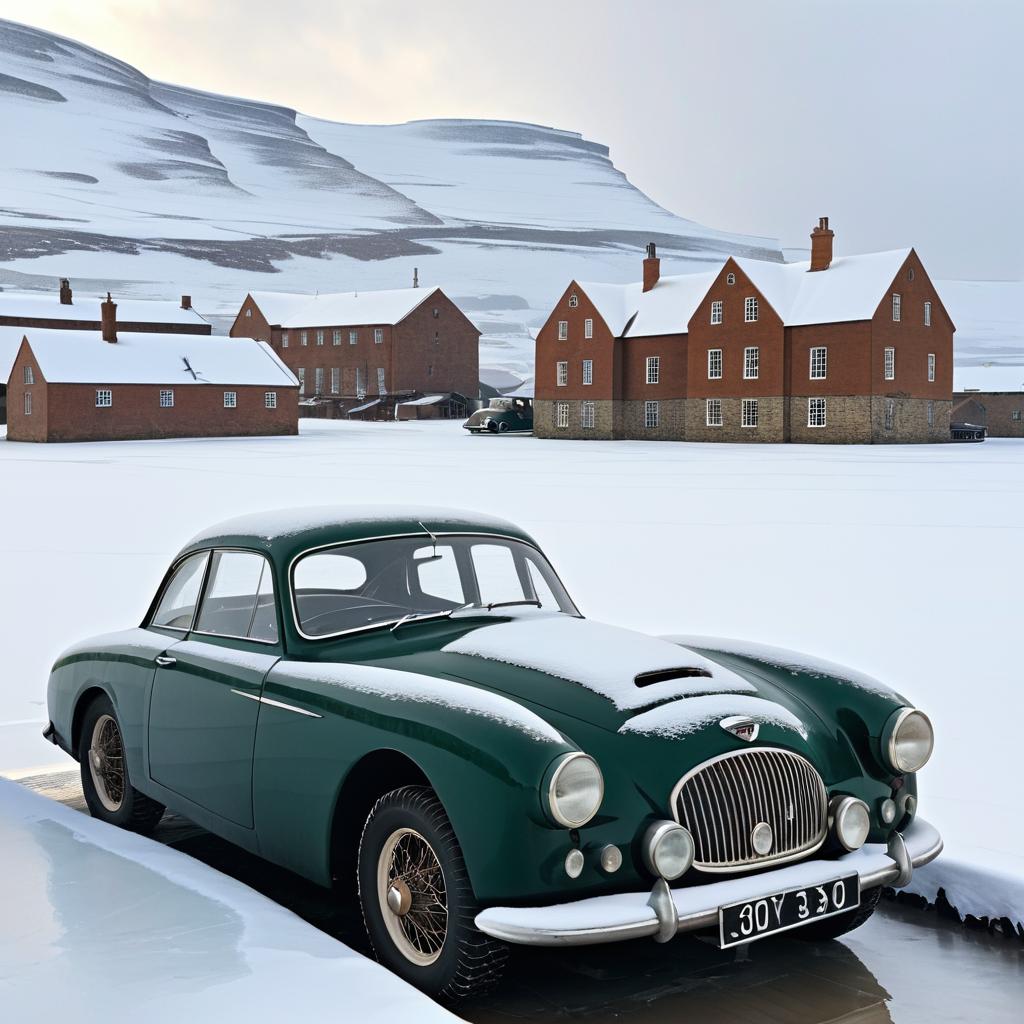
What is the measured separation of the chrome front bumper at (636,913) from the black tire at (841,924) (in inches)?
19.7

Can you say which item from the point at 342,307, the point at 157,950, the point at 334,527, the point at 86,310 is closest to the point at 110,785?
the point at 334,527

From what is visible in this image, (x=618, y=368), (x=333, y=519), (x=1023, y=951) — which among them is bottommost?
(x=1023, y=951)

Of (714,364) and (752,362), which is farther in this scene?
(714,364)

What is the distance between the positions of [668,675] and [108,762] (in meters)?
2.89

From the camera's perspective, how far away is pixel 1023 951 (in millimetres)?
4359

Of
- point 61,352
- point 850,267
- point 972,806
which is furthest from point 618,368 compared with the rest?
point 972,806

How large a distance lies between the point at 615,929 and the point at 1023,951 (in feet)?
5.85

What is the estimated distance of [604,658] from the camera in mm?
4293

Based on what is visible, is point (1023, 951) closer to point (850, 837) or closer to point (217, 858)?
point (850, 837)

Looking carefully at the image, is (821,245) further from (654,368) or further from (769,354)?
(654,368)

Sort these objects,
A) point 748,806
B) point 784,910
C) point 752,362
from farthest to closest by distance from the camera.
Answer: point 752,362 → point 748,806 → point 784,910

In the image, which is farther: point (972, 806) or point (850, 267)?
point (850, 267)

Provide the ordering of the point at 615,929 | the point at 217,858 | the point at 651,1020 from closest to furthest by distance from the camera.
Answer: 1. the point at 615,929
2. the point at 651,1020
3. the point at 217,858

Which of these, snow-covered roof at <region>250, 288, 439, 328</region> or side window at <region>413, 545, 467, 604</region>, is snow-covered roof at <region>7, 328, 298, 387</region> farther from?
side window at <region>413, 545, 467, 604</region>
